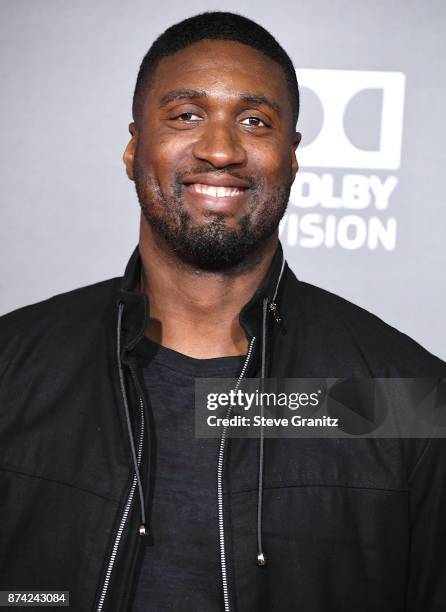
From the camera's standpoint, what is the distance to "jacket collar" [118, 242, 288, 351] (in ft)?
4.49

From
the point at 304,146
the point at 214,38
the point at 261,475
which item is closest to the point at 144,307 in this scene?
the point at 261,475

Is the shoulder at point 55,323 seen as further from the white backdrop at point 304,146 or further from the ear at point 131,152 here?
the white backdrop at point 304,146

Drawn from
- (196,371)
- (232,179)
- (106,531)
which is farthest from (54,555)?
(232,179)

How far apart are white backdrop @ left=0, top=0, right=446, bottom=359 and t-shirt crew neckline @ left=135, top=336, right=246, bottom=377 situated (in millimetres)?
996

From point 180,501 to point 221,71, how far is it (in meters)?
0.70

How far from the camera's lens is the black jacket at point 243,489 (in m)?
1.27

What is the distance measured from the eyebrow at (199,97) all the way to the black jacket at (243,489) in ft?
0.88

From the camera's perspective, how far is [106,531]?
4.19ft

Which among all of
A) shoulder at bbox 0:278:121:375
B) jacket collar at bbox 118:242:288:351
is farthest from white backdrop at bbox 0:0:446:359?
jacket collar at bbox 118:242:288:351

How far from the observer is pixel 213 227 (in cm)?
138

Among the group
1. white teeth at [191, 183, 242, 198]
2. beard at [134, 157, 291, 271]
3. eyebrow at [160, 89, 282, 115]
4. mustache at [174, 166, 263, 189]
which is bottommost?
beard at [134, 157, 291, 271]

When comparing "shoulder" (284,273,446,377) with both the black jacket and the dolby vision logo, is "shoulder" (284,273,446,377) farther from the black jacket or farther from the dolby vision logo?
the dolby vision logo

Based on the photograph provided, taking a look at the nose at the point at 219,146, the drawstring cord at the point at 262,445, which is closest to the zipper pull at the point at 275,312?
the drawstring cord at the point at 262,445

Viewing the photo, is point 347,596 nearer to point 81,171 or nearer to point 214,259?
A: point 214,259
